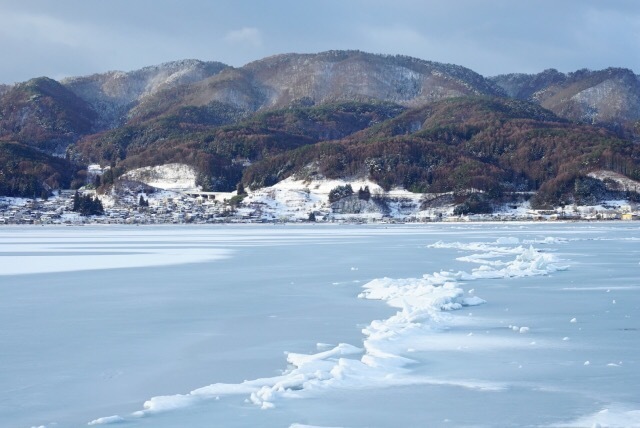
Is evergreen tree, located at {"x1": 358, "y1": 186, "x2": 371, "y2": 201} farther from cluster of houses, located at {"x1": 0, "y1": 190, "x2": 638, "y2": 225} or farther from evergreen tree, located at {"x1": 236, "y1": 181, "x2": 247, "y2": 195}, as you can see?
evergreen tree, located at {"x1": 236, "y1": 181, "x2": 247, "y2": 195}

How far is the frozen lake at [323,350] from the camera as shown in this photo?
1138 centimetres

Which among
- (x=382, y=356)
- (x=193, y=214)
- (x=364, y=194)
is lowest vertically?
(x=382, y=356)

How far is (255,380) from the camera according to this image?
511 inches

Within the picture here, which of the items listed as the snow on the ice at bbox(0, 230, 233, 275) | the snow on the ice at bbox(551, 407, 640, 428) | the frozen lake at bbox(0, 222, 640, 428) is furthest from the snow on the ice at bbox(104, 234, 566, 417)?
the snow on the ice at bbox(0, 230, 233, 275)

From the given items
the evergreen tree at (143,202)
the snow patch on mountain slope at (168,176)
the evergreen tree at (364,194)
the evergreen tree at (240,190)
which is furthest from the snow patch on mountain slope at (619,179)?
the snow patch on mountain slope at (168,176)

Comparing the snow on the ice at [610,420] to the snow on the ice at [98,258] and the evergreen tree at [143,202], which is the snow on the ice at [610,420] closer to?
the snow on the ice at [98,258]

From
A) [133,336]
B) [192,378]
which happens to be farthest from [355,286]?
[192,378]

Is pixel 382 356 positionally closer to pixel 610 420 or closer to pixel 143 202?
pixel 610 420

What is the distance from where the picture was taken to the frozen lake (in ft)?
37.3

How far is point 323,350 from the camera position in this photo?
15414 mm

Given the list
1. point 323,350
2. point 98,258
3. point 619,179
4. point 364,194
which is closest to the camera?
point 323,350

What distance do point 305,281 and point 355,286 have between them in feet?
9.33

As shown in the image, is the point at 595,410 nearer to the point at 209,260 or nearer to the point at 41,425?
the point at 41,425

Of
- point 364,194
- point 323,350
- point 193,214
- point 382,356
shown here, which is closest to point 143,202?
point 193,214
